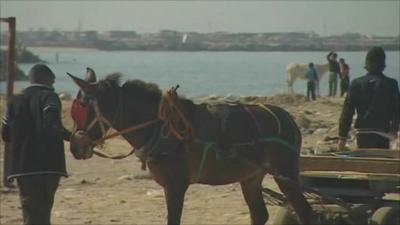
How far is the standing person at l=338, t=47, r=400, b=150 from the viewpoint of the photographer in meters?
8.79

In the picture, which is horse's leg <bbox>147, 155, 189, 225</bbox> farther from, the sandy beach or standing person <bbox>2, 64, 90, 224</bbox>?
the sandy beach

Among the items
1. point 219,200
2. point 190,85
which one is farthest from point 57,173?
point 190,85

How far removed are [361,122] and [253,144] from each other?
1.50 m

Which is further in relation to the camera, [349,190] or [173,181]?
[349,190]

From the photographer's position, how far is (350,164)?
332 inches

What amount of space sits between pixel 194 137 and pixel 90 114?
36.4 inches

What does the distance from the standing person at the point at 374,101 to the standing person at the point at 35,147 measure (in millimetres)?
2997

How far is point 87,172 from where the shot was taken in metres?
15.9

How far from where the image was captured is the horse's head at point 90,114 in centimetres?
732

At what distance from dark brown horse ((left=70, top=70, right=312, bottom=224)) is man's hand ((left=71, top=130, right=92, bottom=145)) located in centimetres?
5

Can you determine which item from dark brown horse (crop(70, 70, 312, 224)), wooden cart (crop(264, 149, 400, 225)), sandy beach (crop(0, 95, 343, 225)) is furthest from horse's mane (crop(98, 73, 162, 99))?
sandy beach (crop(0, 95, 343, 225))

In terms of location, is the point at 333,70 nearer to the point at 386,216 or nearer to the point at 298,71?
the point at 298,71

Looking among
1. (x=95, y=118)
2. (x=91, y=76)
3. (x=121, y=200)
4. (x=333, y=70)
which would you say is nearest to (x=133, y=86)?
(x=91, y=76)

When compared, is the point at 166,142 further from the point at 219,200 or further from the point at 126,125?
the point at 219,200
